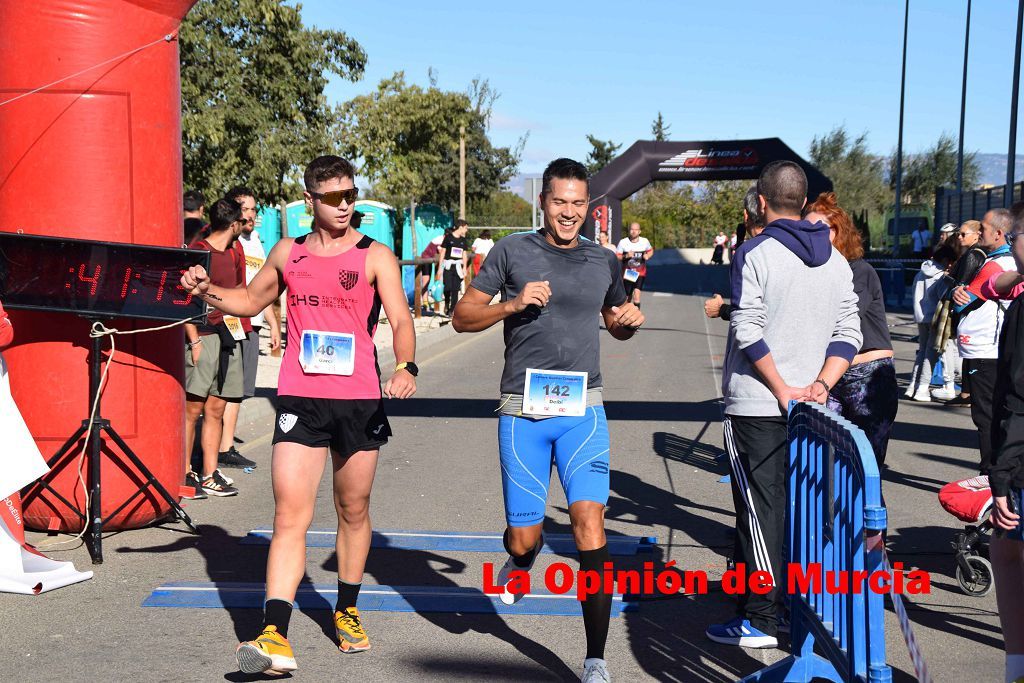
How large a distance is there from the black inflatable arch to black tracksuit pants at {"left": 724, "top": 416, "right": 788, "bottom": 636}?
30.6 metres

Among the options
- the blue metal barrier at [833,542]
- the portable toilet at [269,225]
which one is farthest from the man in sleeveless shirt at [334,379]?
the portable toilet at [269,225]

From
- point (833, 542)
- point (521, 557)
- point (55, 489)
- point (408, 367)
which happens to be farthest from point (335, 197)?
point (55, 489)

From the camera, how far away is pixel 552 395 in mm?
4652

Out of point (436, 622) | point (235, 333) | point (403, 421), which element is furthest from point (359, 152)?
point (436, 622)

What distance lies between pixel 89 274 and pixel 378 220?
2810 centimetres

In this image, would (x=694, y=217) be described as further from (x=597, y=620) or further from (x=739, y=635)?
(x=597, y=620)

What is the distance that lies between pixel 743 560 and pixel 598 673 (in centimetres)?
109

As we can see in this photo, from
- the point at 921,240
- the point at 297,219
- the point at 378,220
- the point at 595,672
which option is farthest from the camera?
the point at 921,240

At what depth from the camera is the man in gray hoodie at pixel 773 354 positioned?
501 cm

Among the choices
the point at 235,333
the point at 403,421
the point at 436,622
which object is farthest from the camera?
the point at 403,421

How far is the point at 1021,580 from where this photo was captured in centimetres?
430

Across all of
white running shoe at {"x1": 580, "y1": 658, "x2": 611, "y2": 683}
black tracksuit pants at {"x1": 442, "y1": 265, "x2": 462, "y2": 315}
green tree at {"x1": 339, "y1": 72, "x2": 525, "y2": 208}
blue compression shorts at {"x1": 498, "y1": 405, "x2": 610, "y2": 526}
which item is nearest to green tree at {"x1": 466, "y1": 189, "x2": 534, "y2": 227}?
green tree at {"x1": 339, "y1": 72, "x2": 525, "y2": 208}

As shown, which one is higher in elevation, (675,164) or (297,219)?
(675,164)

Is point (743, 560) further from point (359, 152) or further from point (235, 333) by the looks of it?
point (359, 152)
